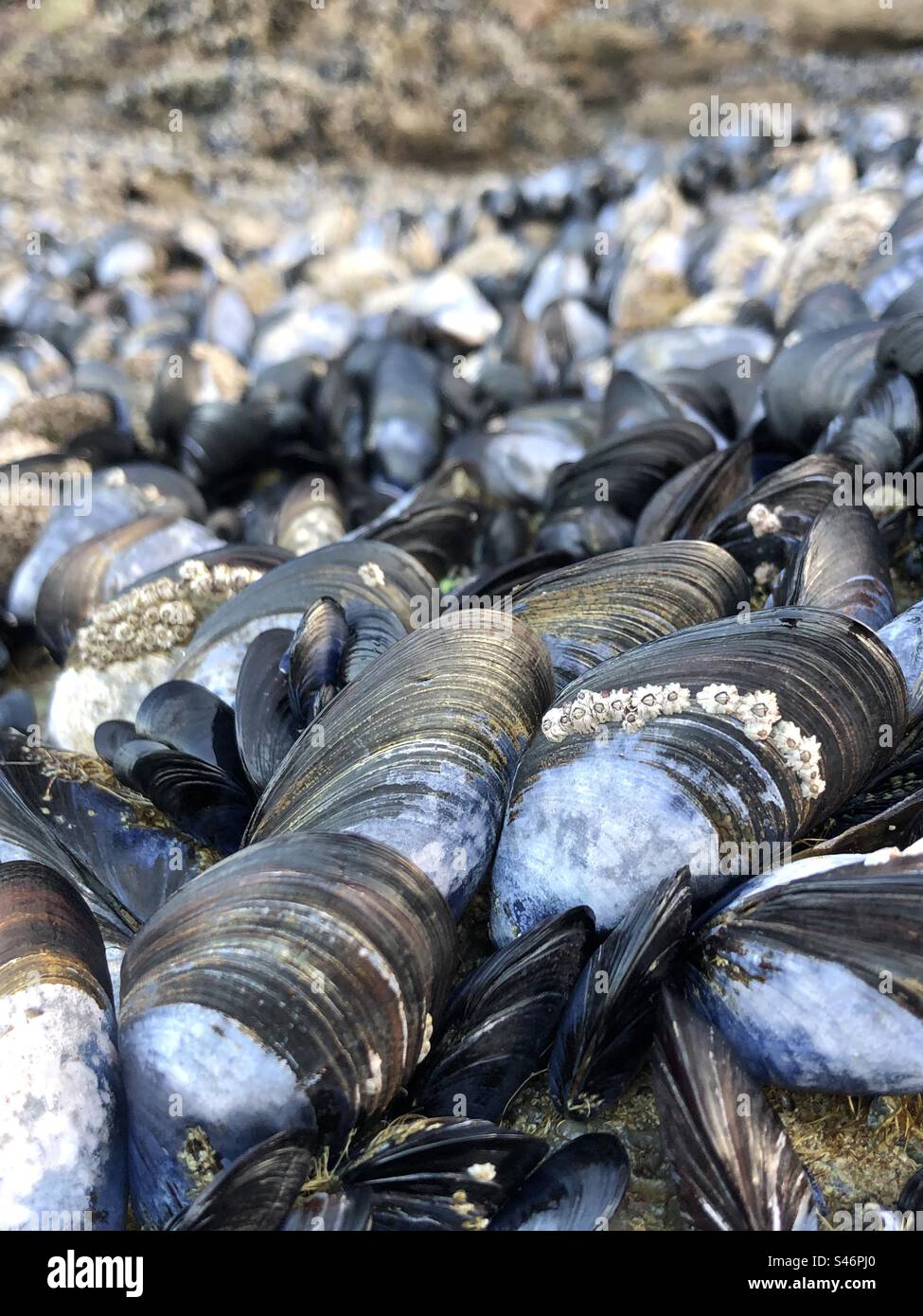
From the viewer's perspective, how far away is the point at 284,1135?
1.47m

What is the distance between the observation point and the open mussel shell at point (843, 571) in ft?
7.66

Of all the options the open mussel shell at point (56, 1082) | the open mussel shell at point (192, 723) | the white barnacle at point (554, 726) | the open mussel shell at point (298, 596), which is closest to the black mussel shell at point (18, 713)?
the open mussel shell at point (298, 596)

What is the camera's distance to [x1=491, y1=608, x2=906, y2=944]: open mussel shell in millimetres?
1770

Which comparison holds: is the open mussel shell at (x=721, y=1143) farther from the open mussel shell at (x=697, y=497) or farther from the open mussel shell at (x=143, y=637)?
the open mussel shell at (x=143, y=637)

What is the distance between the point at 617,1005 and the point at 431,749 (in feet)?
1.94

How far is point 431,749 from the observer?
1.95 metres

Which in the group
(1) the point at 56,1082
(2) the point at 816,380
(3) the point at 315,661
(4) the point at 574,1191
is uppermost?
(2) the point at 816,380

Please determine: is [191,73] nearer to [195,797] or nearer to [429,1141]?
[195,797]

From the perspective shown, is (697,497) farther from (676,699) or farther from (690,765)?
(690,765)

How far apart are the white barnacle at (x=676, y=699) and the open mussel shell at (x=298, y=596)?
38.7 inches

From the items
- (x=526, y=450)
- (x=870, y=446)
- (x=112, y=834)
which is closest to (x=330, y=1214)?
(x=112, y=834)

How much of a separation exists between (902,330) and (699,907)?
2064 mm
